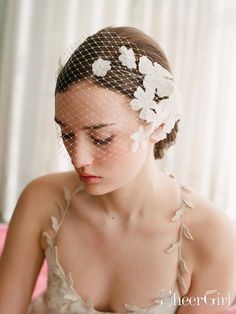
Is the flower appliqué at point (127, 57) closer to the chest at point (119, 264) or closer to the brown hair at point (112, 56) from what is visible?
the brown hair at point (112, 56)

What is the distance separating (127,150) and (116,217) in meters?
Result: 0.25

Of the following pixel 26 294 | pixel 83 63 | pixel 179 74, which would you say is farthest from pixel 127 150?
pixel 179 74

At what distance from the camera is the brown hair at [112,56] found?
0.90m

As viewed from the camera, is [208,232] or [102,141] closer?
[102,141]

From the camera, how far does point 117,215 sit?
1.10 m

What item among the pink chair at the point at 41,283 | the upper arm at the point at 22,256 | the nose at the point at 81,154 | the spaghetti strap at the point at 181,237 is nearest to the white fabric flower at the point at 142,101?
the nose at the point at 81,154

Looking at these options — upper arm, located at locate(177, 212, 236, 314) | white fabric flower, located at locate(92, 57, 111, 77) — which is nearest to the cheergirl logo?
upper arm, located at locate(177, 212, 236, 314)

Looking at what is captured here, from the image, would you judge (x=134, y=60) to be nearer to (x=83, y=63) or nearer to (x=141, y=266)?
(x=83, y=63)

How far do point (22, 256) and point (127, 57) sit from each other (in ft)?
1.92

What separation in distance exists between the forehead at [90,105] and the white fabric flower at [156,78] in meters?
0.07

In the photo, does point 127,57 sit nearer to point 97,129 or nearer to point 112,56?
point 112,56

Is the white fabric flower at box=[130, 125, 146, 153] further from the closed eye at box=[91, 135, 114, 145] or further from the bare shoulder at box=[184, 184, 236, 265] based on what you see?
the bare shoulder at box=[184, 184, 236, 265]

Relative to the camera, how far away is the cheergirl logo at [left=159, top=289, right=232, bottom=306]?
101 cm

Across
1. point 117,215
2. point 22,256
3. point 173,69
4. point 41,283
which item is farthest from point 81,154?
point 173,69
